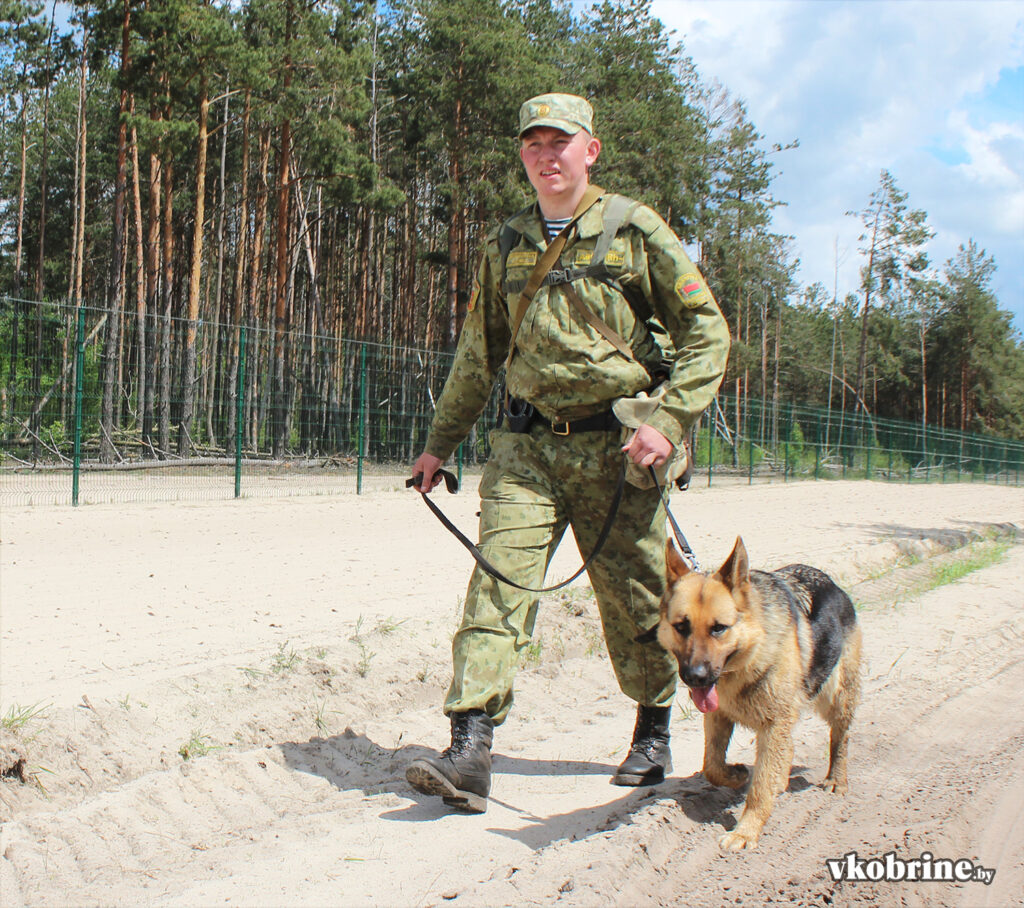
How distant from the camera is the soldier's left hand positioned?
326 centimetres

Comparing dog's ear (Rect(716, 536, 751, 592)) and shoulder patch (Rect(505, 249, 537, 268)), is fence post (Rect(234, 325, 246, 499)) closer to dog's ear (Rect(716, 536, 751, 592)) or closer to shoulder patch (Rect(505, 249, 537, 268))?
shoulder patch (Rect(505, 249, 537, 268))

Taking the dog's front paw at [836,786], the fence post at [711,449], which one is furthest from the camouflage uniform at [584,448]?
the fence post at [711,449]

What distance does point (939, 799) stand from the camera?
137 inches

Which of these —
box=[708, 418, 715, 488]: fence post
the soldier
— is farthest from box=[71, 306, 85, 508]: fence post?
box=[708, 418, 715, 488]: fence post

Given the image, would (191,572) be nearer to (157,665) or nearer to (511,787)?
(157,665)

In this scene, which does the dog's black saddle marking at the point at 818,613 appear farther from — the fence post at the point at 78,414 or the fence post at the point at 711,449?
the fence post at the point at 711,449

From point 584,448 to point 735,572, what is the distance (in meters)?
0.72

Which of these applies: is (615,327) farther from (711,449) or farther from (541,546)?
(711,449)

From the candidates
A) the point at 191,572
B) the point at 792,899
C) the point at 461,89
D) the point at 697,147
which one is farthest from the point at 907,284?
the point at 792,899

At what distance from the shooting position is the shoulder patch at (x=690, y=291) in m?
3.48

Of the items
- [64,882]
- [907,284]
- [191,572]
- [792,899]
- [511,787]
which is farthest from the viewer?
[907,284]

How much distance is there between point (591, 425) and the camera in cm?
354

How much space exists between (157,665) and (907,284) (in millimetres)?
57746

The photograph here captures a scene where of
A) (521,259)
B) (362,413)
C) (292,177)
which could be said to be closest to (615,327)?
(521,259)
